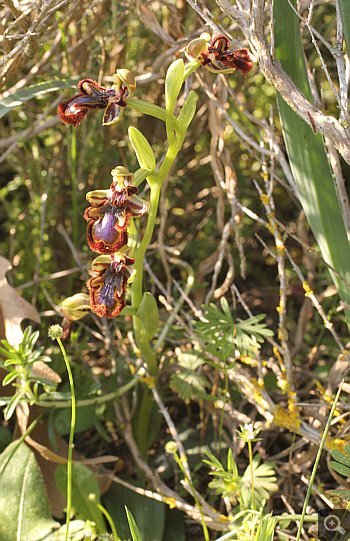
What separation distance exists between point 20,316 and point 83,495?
433 mm

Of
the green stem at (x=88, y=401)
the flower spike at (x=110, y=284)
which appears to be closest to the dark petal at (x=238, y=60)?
the flower spike at (x=110, y=284)

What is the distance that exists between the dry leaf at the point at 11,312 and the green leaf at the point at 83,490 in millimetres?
314

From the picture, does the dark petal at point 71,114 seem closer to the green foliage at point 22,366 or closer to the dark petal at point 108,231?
the dark petal at point 108,231

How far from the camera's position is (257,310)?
Result: 1666 millimetres

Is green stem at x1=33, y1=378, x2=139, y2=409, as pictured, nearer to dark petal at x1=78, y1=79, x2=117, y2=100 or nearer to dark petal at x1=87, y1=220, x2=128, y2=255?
dark petal at x1=87, y1=220, x2=128, y2=255

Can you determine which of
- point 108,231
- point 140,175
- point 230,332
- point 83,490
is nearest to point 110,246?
point 108,231

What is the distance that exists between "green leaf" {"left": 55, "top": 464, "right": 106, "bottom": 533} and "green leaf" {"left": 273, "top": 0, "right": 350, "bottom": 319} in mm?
695

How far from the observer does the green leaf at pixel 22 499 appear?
3.23ft

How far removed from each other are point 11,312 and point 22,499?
42cm

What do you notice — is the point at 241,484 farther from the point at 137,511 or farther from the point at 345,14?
the point at 345,14

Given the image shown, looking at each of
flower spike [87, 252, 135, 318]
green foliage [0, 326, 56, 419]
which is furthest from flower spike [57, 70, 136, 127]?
green foliage [0, 326, 56, 419]

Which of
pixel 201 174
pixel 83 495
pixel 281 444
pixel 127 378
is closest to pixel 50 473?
pixel 83 495

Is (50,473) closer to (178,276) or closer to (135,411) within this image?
(135,411)

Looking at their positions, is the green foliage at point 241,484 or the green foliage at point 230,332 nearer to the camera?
the green foliage at point 241,484
